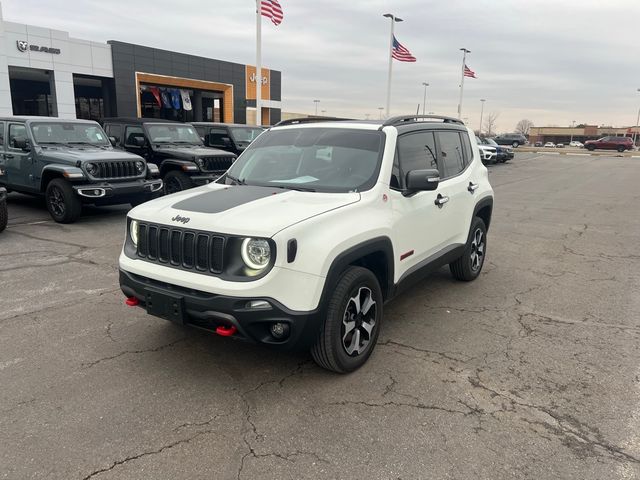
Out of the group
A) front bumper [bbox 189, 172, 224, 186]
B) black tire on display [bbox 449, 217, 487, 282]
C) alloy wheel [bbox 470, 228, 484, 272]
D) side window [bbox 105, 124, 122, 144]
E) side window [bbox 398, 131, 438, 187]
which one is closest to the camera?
side window [bbox 398, 131, 438, 187]

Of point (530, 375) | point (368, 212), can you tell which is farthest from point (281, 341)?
point (530, 375)

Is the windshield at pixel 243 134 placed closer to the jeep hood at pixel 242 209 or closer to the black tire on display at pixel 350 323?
the jeep hood at pixel 242 209

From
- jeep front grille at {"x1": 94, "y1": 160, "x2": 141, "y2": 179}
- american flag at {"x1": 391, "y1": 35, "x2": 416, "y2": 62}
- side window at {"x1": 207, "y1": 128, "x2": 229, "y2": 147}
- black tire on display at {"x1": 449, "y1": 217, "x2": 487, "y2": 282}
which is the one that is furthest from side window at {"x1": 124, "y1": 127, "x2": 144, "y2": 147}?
american flag at {"x1": 391, "y1": 35, "x2": 416, "y2": 62}

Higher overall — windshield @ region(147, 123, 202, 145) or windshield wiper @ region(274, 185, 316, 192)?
windshield @ region(147, 123, 202, 145)

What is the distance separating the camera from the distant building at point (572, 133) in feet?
356

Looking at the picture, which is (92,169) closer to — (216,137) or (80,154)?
(80,154)

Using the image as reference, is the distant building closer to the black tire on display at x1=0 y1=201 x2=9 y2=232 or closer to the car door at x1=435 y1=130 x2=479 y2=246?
the car door at x1=435 y1=130 x2=479 y2=246

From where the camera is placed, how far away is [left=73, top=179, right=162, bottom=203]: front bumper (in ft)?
27.9

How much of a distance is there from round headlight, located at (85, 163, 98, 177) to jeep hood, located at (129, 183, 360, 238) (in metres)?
5.56

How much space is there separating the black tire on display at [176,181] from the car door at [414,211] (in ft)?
23.6

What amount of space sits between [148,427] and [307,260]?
1.39 metres

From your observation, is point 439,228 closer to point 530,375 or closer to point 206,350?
point 530,375

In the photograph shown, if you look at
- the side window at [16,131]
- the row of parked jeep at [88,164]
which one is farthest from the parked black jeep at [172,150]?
the side window at [16,131]

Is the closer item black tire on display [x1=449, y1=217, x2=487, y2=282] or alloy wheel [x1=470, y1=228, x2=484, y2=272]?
black tire on display [x1=449, y1=217, x2=487, y2=282]
